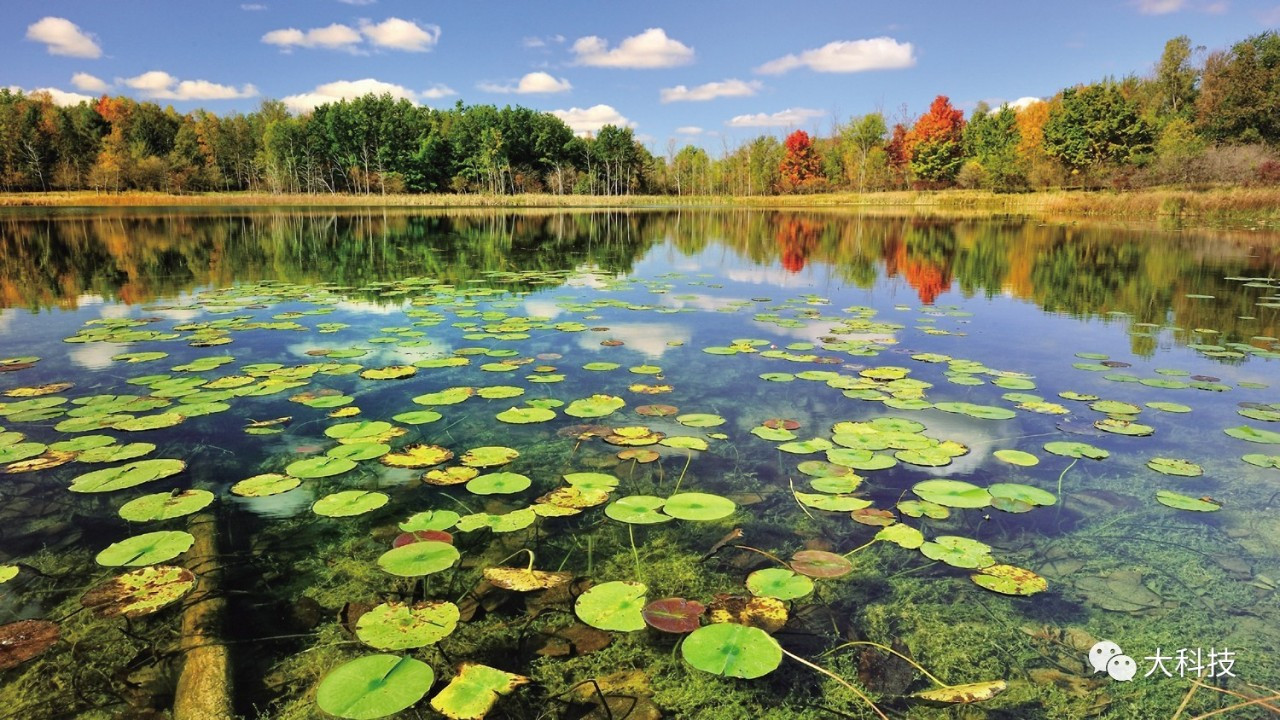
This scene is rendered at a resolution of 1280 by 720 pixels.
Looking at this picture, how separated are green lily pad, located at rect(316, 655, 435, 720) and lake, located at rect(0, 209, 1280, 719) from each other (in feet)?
0.04

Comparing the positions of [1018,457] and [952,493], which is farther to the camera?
[1018,457]

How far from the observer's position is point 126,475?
3.09 m

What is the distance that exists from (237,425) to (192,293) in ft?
22.7

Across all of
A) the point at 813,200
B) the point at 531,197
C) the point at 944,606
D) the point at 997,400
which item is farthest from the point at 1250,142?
the point at 531,197

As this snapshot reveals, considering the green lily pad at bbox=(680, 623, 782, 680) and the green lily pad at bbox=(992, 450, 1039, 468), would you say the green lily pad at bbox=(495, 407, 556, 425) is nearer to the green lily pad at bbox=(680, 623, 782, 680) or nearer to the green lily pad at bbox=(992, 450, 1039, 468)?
the green lily pad at bbox=(680, 623, 782, 680)

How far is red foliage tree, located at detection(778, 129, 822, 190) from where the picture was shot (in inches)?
2554

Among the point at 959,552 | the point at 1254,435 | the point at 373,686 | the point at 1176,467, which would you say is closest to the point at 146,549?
the point at 373,686

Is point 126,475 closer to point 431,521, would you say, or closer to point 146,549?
point 146,549


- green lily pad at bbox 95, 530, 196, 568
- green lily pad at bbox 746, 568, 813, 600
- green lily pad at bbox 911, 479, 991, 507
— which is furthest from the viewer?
green lily pad at bbox 911, 479, 991, 507

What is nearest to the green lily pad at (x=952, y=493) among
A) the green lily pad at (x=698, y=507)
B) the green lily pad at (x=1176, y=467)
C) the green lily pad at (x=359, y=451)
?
the green lily pad at (x=698, y=507)

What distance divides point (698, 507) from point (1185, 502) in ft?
8.01

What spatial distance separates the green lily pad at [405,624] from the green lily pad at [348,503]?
2.57 feet

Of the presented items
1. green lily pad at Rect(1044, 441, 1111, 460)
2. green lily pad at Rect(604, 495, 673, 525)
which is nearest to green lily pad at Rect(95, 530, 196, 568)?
green lily pad at Rect(604, 495, 673, 525)

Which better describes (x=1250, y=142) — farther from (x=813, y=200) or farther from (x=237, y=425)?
(x=237, y=425)
